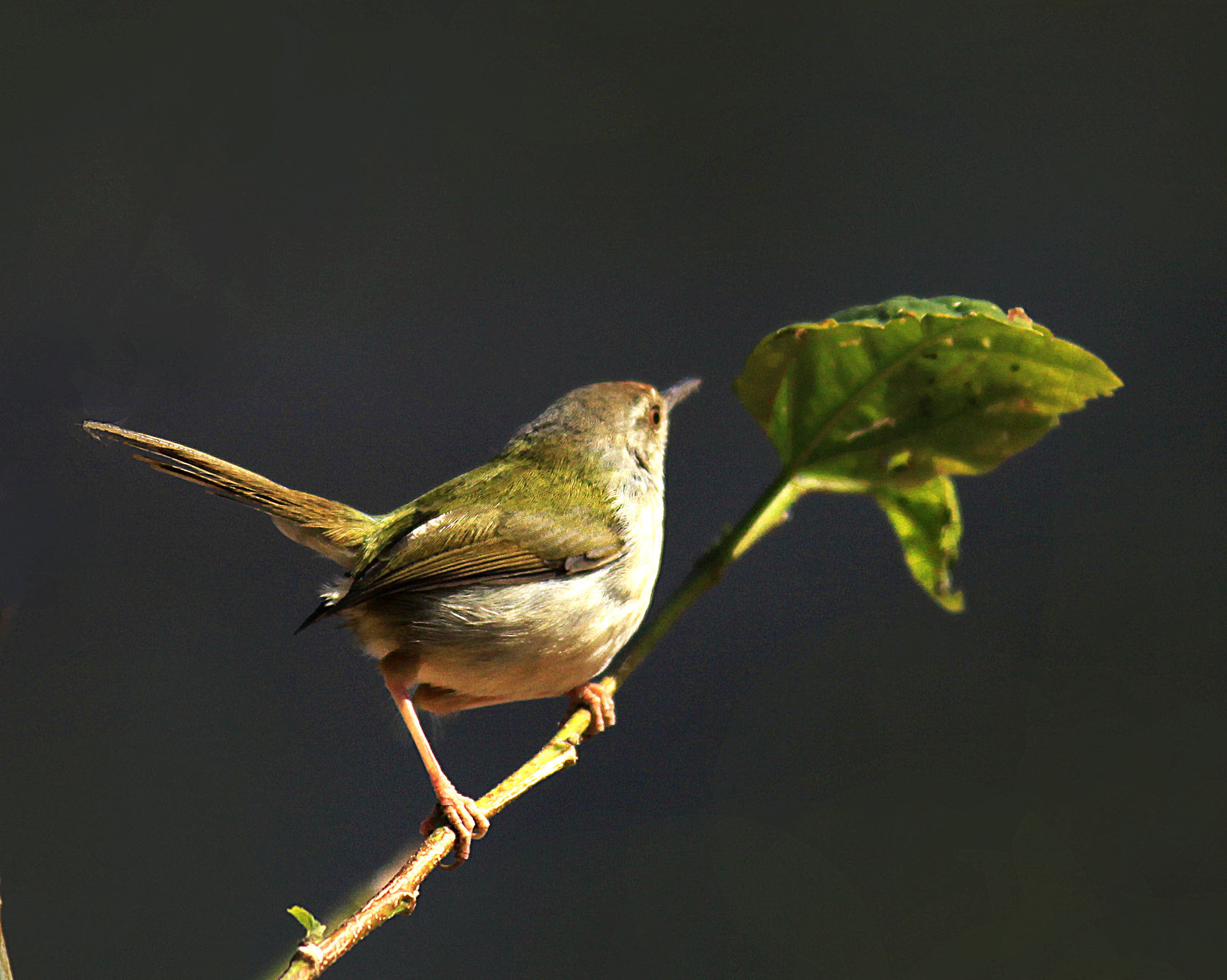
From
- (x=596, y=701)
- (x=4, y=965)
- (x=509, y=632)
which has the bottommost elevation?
(x=596, y=701)

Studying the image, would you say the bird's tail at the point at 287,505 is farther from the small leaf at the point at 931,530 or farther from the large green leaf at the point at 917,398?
the small leaf at the point at 931,530

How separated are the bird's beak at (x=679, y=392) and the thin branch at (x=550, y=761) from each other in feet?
1.36

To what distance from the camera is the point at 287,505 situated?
128 cm

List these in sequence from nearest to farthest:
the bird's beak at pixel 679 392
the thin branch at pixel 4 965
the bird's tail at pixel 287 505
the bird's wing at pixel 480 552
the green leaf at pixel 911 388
Result: the thin branch at pixel 4 965
the green leaf at pixel 911 388
the bird's tail at pixel 287 505
the bird's wing at pixel 480 552
the bird's beak at pixel 679 392

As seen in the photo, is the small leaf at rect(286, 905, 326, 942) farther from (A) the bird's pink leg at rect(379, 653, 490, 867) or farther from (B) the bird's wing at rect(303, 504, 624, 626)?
(B) the bird's wing at rect(303, 504, 624, 626)

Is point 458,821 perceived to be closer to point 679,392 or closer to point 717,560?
point 717,560

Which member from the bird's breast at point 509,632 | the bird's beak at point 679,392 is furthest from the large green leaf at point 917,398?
the bird's beak at point 679,392

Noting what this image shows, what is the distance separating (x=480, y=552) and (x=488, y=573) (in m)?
0.03

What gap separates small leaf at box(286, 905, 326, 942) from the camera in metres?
0.63

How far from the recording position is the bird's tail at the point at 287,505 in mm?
1103

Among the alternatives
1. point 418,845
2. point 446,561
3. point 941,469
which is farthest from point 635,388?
point 418,845

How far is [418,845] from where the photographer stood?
775 millimetres

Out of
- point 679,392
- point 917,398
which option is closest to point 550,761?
point 917,398

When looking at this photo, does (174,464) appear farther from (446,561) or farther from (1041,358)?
(1041,358)
